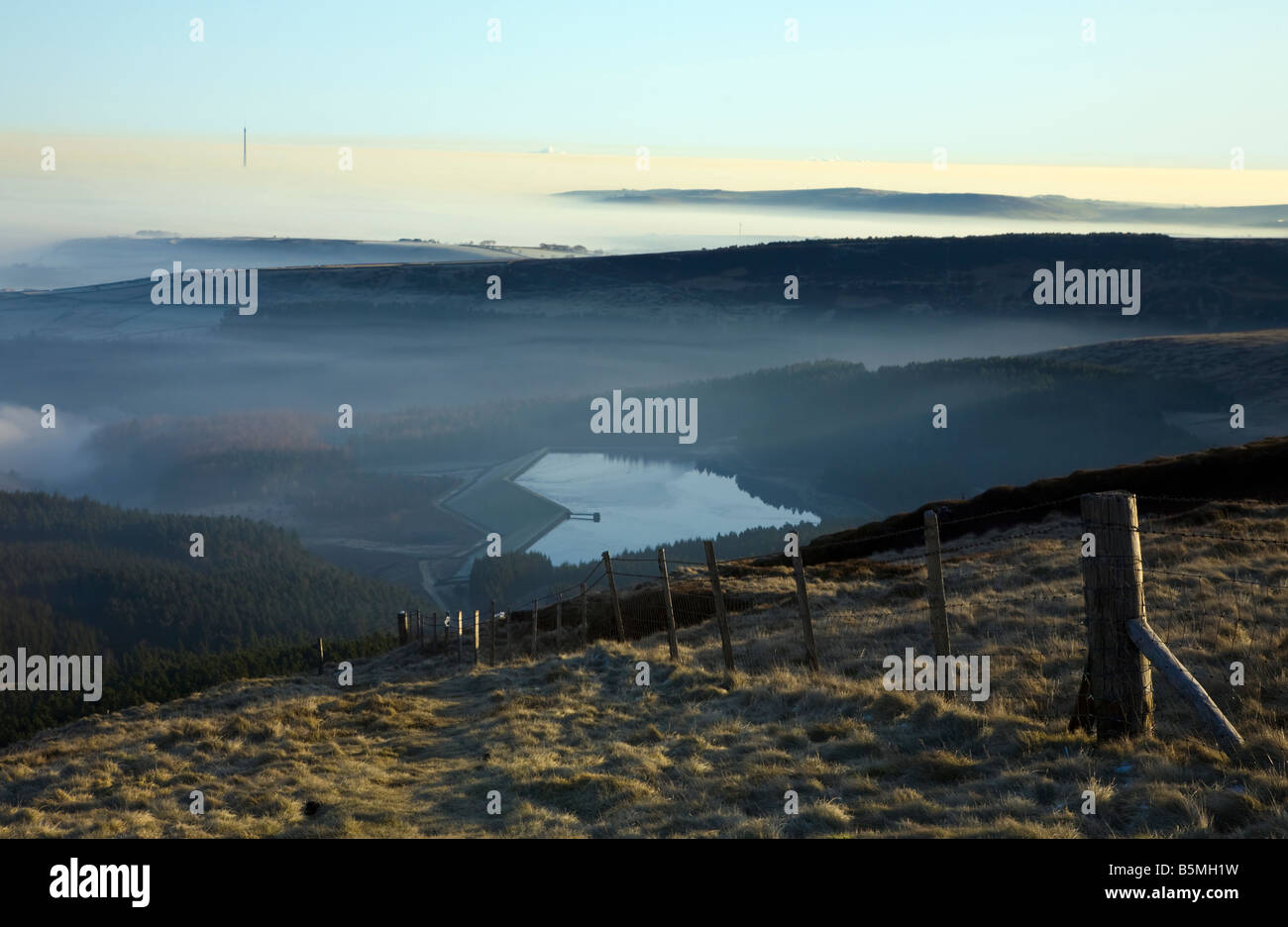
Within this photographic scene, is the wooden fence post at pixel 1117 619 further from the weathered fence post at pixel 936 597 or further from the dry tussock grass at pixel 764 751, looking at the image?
the weathered fence post at pixel 936 597

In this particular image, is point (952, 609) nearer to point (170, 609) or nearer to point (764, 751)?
point (764, 751)

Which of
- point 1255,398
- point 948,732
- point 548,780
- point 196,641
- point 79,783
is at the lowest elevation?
point 196,641

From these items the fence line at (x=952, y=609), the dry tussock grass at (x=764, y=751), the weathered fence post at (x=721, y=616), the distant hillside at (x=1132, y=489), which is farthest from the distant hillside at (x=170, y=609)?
the weathered fence post at (x=721, y=616)

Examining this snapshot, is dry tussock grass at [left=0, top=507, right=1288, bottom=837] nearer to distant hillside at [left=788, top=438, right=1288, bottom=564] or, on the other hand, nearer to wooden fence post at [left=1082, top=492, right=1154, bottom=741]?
wooden fence post at [left=1082, top=492, right=1154, bottom=741]
